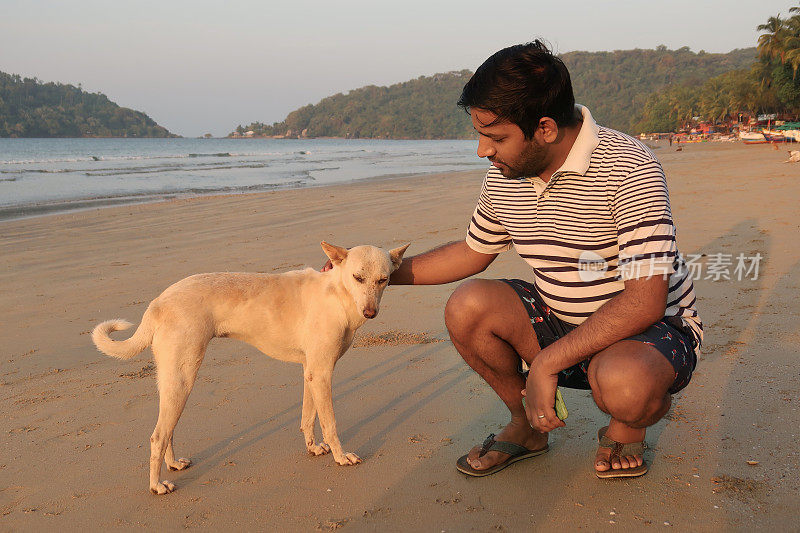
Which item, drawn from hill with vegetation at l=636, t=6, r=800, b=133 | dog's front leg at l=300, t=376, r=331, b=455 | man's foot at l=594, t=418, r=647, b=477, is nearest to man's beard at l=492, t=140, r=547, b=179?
man's foot at l=594, t=418, r=647, b=477

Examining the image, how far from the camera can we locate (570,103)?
2.81 m

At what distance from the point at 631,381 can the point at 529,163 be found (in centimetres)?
108

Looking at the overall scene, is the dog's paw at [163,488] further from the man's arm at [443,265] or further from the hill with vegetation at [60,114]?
the hill with vegetation at [60,114]

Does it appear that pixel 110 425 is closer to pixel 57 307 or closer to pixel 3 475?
pixel 3 475

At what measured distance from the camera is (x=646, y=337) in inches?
107

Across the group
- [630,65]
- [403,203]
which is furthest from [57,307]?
[630,65]

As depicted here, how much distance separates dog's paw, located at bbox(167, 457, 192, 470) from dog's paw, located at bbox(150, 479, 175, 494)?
0.22m

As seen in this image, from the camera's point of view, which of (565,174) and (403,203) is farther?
(403,203)

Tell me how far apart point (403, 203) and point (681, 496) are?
11542 millimetres

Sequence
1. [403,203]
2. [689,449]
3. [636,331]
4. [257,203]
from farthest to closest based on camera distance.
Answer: [257,203] → [403,203] → [689,449] → [636,331]

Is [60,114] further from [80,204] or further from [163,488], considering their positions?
[163,488]

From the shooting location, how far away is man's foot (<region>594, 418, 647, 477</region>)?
9.56 ft

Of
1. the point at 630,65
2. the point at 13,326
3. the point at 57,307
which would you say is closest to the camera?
the point at 13,326

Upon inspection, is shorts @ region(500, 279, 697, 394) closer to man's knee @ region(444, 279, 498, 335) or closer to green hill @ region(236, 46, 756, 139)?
man's knee @ region(444, 279, 498, 335)
